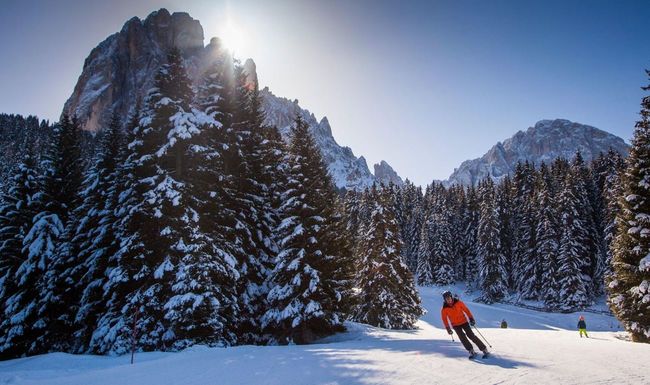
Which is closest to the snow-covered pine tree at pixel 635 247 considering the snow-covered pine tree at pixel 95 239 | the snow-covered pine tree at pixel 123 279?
the snow-covered pine tree at pixel 123 279

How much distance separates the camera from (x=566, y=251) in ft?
151

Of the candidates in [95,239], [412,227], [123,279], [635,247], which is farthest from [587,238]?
[95,239]

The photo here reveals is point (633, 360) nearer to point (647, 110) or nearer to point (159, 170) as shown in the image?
point (647, 110)

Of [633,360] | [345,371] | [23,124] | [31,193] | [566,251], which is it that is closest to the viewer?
[345,371]

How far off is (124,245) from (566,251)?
4746cm

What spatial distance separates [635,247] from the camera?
61.6 feet

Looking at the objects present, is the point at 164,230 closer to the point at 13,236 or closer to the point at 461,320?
the point at 461,320

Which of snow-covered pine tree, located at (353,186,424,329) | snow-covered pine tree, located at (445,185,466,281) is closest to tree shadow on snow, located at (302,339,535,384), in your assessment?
snow-covered pine tree, located at (353,186,424,329)

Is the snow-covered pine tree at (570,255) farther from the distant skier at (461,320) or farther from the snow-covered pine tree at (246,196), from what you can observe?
the distant skier at (461,320)

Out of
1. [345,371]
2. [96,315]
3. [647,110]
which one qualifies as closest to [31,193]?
[96,315]

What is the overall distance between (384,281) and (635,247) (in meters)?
14.8

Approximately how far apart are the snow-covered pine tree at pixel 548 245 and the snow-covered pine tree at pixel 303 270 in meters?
38.0

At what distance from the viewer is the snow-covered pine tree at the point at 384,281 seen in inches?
1085

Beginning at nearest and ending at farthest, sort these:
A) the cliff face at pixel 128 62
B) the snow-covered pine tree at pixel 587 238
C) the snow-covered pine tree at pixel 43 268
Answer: the snow-covered pine tree at pixel 43 268 < the snow-covered pine tree at pixel 587 238 < the cliff face at pixel 128 62
